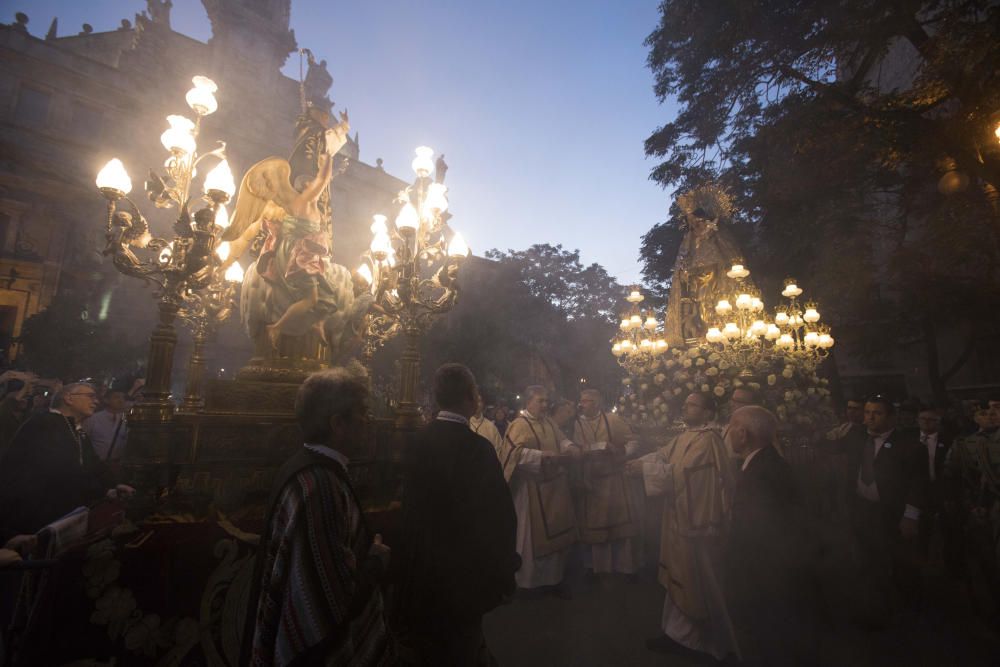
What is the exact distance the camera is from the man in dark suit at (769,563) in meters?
3.25

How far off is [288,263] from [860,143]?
11199mm

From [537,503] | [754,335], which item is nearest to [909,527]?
[537,503]

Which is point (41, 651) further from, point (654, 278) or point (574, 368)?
point (574, 368)

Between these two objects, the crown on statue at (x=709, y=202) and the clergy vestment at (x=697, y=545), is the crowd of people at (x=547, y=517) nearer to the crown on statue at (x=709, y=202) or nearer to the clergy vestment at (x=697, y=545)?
the clergy vestment at (x=697, y=545)

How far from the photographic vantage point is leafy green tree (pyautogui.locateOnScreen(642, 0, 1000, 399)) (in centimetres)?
823

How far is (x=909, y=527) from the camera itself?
5.09m

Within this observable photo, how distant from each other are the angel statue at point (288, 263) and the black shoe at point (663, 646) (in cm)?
411

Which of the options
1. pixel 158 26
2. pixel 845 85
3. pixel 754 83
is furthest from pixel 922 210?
pixel 158 26

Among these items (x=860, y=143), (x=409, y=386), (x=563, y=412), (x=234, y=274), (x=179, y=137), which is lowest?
(x=563, y=412)

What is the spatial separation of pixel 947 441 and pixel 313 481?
846 cm

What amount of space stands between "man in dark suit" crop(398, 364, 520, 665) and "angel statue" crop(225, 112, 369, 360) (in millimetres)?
2411

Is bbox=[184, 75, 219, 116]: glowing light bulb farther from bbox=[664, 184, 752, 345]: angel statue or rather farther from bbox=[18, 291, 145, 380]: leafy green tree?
bbox=[18, 291, 145, 380]: leafy green tree

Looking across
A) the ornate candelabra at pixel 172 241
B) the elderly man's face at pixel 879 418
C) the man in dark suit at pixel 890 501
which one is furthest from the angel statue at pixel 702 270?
the ornate candelabra at pixel 172 241

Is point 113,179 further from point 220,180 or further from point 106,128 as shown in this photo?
point 106,128
